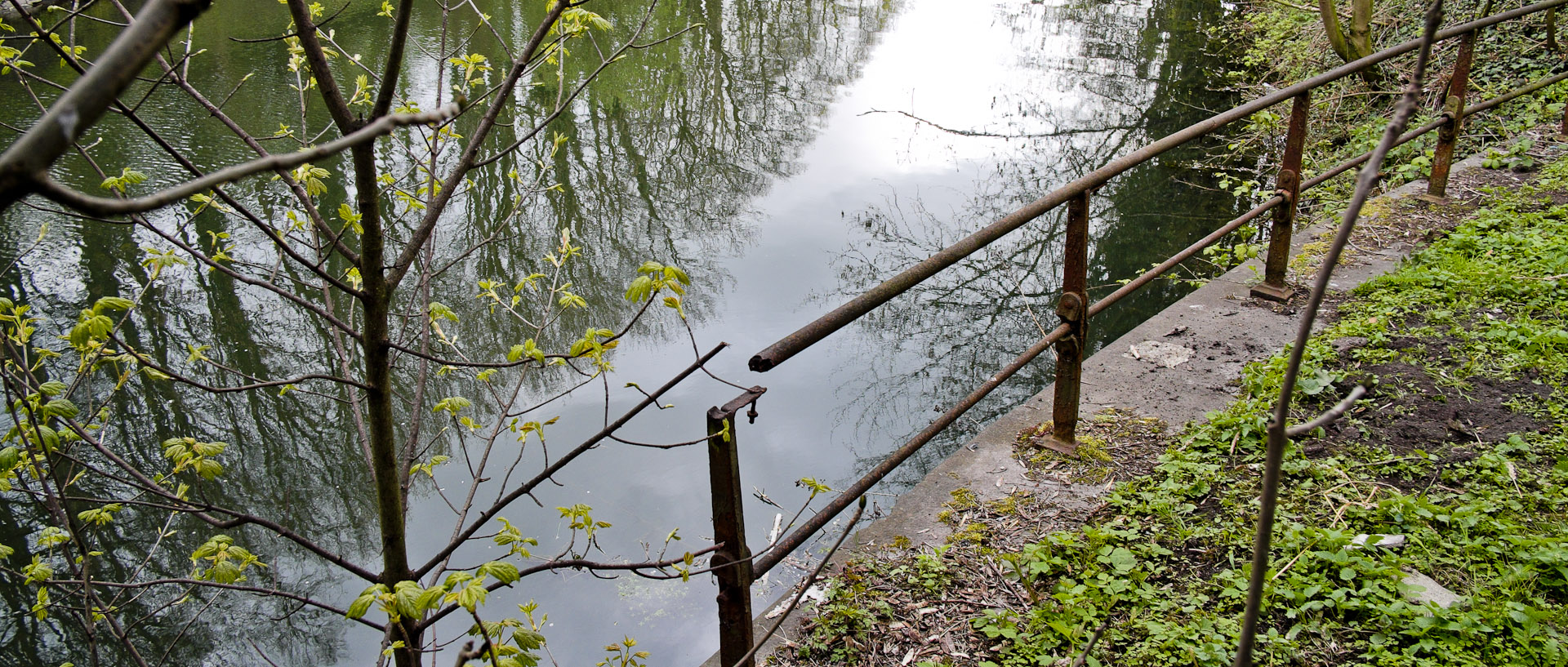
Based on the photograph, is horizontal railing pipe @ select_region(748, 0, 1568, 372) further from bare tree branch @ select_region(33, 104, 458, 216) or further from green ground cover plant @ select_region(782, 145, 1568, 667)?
bare tree branch @ select_region(33, 104, 458, 216)

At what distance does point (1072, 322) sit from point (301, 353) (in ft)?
18.0

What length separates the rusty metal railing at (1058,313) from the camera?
193 centimetres

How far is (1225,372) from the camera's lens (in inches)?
142

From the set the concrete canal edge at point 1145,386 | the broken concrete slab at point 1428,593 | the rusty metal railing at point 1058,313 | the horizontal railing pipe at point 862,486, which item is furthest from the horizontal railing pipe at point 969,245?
the broken concrete slab at point 1428,593

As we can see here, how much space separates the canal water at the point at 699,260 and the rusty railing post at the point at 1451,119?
2112mm

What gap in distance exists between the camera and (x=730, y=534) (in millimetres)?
1967

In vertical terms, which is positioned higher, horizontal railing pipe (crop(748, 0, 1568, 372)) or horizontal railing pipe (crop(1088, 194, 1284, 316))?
horizontal railing pipe (crop(748, 0, 1568, 372))

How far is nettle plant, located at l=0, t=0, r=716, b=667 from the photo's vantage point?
5.71ft

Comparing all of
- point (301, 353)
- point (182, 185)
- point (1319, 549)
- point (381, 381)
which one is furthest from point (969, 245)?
point (301, 353)

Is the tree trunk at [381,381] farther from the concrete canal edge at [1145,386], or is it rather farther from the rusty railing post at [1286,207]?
the rusty railing post at [1286,207]

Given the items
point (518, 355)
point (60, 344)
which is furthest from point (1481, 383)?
point (60, 344)

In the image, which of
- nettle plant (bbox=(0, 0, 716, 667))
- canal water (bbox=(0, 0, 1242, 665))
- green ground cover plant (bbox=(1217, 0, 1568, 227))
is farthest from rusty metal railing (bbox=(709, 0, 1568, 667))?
green ground cover plant (bbox=(1217, 0, 1568, 227))

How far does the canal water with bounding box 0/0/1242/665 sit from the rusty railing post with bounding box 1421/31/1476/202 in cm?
211

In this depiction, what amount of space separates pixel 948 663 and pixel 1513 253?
147 inches
